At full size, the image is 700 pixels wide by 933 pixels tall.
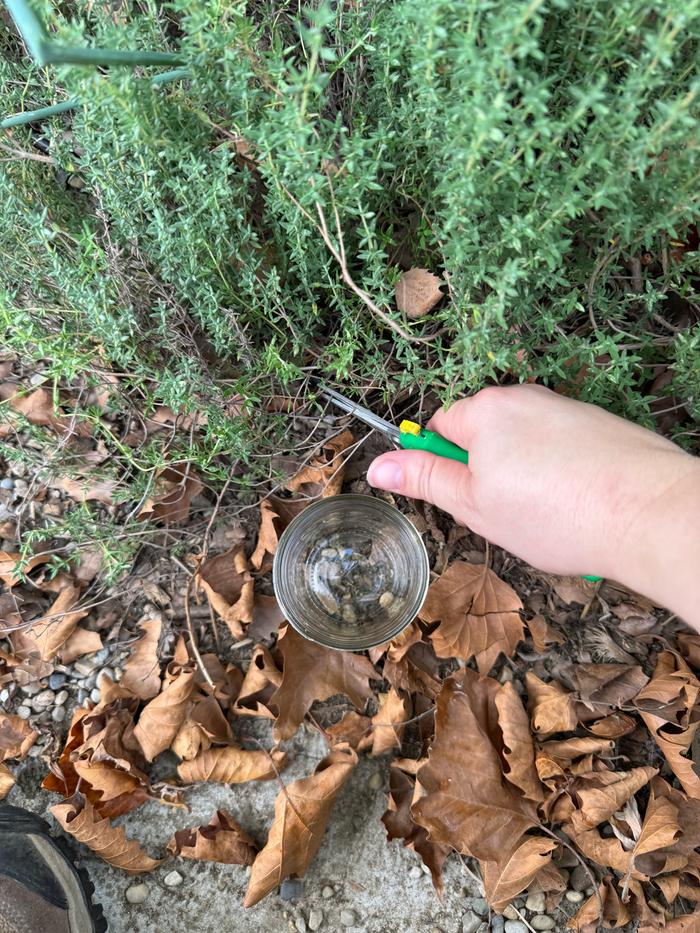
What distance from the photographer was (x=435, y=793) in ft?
6.41

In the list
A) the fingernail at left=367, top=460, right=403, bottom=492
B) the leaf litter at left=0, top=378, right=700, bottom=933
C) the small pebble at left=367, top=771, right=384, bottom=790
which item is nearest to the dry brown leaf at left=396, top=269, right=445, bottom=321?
the fingernail at left=367, top=460, right=403, bottom=492

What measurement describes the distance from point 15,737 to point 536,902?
164 cm

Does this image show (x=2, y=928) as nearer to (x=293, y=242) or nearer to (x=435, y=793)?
(x=435, y=793)

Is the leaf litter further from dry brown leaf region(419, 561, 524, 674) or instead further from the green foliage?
the green foliage

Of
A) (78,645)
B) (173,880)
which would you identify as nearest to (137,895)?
(173,880)

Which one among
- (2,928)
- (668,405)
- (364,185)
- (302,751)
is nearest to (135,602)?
(302,751)

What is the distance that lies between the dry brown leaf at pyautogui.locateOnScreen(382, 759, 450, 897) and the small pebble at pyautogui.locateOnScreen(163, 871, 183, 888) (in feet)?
2.10

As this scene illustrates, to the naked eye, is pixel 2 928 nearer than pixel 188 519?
Yes

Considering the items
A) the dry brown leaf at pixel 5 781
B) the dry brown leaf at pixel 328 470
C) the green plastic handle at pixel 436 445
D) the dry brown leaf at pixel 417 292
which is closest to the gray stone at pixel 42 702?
the dry brown leaf at pixel 5 781

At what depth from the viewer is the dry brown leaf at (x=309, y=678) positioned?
81.6 inches

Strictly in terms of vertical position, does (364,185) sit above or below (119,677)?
above

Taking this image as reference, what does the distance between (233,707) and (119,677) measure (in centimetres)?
38

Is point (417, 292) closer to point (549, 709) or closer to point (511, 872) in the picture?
point (549, 709)

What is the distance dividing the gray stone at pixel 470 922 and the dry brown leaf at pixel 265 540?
117 centimetres
